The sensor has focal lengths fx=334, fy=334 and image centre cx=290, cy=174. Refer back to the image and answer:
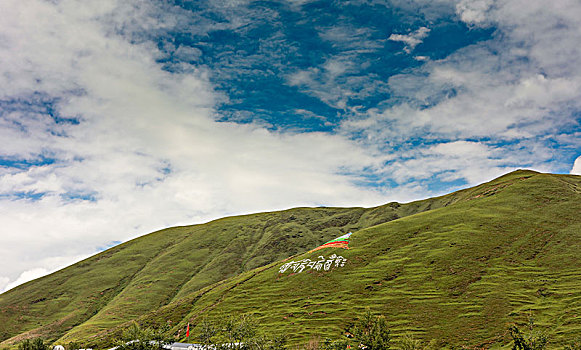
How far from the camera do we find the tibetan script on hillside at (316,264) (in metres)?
169

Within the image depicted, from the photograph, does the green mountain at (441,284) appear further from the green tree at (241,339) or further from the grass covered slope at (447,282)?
the green tree at (241,339)

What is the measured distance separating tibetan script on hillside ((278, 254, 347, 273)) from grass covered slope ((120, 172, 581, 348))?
4235 mm

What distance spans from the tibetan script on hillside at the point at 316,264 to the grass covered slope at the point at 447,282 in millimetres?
4235

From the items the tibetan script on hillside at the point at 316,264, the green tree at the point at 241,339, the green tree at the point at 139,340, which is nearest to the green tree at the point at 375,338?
the green tree at the point at 241,339

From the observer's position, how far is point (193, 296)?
189 m

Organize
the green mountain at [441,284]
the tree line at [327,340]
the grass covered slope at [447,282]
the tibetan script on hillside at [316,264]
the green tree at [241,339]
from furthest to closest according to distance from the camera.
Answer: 1. the tibetan script on hillside at [316,264]
2. the green mountain at [441,284]
3. the grass covered slope at [447,282]
4. the green tree at [241,339]
5. the tree line at [327,340]

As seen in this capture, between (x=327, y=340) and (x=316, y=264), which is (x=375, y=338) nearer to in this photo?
(x=327, y=340)

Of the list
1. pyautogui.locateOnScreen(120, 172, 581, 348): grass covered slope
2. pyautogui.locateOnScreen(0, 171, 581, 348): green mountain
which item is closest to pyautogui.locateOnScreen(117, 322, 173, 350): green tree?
pyautogui.locateOnScreen(0, 171, 581, 348): green mountain

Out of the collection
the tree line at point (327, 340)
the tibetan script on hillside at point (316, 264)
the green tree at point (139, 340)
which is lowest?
the tree line at point (327, 340)

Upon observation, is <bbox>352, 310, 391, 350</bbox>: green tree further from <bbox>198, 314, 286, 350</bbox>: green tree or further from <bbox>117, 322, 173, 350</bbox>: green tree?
<bbox>117, 322, 173, 350</bbox>: green tree

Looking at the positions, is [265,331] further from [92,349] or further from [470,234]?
[470,234]

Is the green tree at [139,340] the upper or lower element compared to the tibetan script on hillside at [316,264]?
→ lower

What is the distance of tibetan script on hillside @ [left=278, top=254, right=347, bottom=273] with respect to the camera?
169250mm

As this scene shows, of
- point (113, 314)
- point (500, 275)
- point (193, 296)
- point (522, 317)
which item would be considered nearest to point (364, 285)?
point (500, 275)
